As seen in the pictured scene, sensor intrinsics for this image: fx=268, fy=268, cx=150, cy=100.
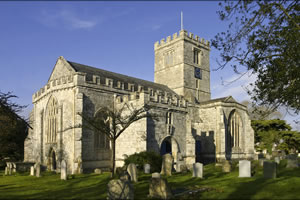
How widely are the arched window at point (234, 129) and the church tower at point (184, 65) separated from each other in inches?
219

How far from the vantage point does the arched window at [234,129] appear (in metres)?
33.6

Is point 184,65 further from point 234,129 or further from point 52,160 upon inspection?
point 52,160

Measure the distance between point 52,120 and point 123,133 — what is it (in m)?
7.15

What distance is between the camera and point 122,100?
85.6 feet

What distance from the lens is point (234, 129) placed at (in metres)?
34.2

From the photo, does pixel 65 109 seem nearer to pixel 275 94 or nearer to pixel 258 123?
pixel 275 94

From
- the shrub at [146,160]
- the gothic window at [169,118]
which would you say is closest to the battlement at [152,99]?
the gothic window at [169,118]

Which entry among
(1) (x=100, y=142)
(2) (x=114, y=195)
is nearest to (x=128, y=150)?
(1) (x=100, y=142)

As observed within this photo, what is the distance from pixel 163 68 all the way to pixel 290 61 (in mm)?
30510

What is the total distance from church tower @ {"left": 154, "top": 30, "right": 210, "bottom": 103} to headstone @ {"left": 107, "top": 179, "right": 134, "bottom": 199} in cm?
2683

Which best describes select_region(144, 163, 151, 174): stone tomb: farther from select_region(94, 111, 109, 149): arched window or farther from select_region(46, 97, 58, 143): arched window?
select_region(46, 97, 58, 143): arched window

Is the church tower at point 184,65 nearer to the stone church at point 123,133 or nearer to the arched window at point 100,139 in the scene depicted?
the stone church at point 123,133

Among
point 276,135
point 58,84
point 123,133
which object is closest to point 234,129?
point 276,135

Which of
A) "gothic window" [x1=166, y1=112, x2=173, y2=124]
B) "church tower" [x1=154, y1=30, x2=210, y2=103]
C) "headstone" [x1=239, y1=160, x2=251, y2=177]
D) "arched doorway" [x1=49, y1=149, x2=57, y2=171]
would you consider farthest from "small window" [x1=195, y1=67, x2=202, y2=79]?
"headstone" [x1=239, y1=160, x2=251, y2=177]
